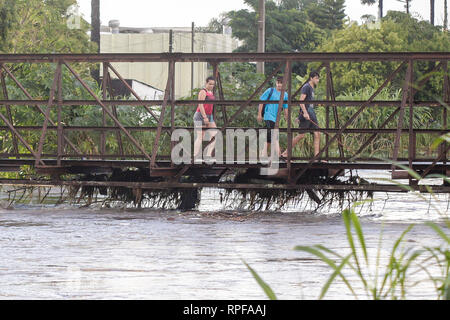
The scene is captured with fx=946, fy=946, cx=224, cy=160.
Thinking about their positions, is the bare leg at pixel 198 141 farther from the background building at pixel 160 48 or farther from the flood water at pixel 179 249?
the background building at pixel 160 48

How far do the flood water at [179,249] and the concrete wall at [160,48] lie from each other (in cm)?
5976

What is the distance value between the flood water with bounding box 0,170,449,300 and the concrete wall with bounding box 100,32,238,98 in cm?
5976

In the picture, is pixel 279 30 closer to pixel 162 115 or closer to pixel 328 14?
pixel 328 14

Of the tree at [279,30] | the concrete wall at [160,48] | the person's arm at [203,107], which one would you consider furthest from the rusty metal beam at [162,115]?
the concrete wall at [160,48]

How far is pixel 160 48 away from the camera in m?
82.9

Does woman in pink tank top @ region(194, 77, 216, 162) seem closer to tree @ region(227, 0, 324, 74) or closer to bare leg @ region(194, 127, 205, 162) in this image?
bare leg @ region(194, 127, 205, 162)

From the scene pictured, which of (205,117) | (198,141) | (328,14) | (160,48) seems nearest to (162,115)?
(205,117)

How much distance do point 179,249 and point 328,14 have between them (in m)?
67.9

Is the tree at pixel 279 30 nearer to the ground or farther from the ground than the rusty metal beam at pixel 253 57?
farther from the ground

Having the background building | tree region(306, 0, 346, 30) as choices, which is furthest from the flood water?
tree region(306, 0, 346, 30)

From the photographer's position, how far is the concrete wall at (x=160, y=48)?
76.6 metres

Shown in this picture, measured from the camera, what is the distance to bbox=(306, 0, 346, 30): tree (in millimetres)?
76750

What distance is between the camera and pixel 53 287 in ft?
26.3
